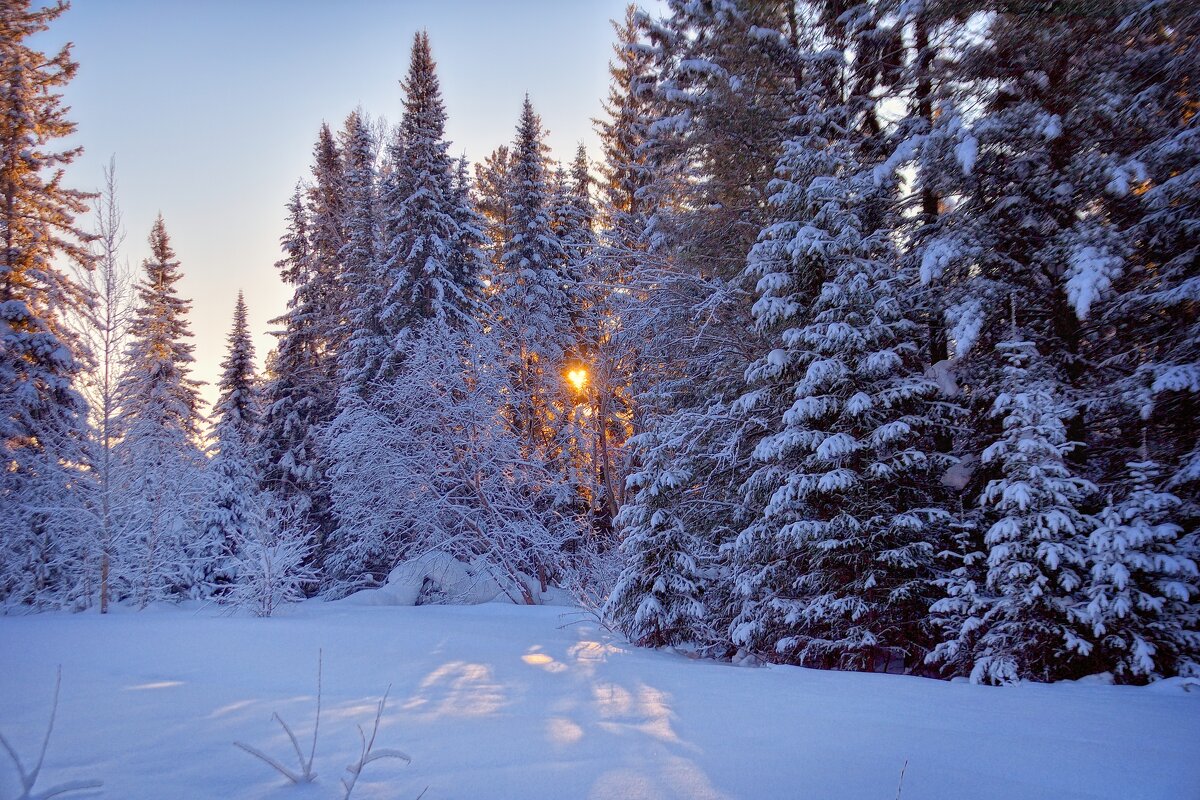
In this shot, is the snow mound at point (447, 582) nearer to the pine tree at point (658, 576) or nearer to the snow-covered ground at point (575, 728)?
the pine tree at point (658, 576)

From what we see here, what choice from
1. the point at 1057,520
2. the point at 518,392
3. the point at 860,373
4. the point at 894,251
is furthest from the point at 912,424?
the point at 518,392

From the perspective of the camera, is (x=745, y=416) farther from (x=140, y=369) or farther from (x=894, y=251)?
A: (x=140, y=369)

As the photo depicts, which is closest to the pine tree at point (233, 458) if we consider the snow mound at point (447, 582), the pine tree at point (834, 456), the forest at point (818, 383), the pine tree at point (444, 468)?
the forest at point (818, 383)

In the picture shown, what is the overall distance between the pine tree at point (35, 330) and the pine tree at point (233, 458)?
2.69m

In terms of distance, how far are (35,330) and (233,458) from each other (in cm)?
603

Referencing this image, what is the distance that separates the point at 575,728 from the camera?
10.5ft

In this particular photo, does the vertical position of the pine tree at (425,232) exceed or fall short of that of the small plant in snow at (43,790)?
it exceeds it

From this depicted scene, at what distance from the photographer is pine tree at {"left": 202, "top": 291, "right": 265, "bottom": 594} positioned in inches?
637

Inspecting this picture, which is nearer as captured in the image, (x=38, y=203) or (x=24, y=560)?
(x=24, y=560)

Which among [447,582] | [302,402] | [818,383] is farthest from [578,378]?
[818,383]

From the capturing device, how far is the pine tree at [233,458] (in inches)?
637

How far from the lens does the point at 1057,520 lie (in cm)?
548

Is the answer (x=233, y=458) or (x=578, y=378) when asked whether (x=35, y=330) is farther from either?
(x=578, y=378)

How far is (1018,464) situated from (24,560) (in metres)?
17.2
